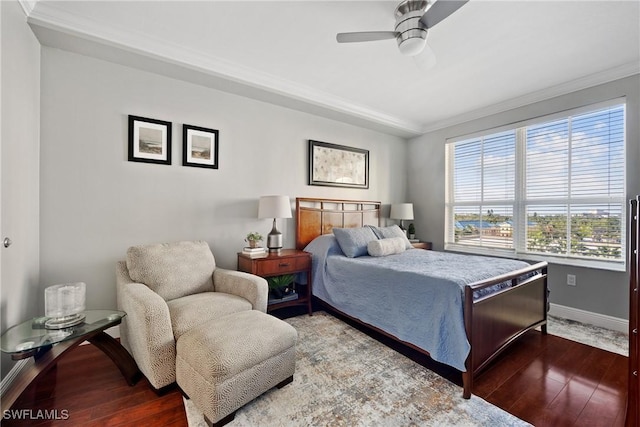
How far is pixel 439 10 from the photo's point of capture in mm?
1688

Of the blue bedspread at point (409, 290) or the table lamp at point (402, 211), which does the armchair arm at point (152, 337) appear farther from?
the table lamp at point (402, 211)

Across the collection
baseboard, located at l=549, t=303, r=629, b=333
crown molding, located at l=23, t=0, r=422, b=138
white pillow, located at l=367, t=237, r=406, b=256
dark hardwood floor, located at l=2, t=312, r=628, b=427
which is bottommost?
dark hardwood floor, located at l=2, t=312, r=628, b=427

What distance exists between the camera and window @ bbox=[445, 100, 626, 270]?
2871mm

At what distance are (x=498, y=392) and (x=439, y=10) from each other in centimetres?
244

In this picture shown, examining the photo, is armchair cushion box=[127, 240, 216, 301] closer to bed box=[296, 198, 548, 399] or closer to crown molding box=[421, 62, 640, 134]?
bed box=[296, 198, 548, 399]

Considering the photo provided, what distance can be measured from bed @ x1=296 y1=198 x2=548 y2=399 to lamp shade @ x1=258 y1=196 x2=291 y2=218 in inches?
23.4

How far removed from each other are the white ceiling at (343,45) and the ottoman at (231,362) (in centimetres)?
218

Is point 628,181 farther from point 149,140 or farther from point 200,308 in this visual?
point 149,140

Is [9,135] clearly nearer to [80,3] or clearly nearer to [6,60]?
[6,60]

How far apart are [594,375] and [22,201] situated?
4.21 meters

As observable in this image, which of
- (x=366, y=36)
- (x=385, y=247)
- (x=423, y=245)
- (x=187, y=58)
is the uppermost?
(x=187, y=58)

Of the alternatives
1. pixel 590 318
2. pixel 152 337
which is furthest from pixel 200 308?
pixel 590 318

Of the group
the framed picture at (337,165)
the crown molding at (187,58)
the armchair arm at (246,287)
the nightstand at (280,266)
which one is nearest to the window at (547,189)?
the framed picture at (337,165)
